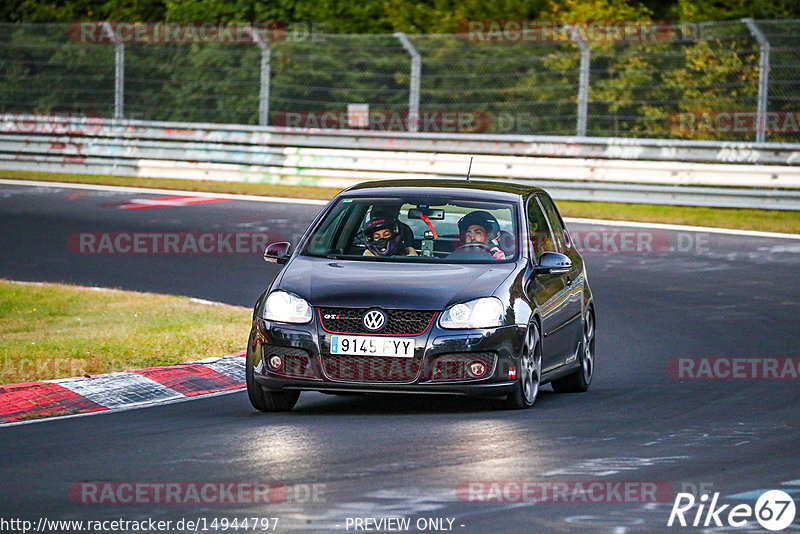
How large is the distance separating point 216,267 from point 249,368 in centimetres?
843

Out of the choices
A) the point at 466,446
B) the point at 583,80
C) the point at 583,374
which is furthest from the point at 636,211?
the point at 466,446

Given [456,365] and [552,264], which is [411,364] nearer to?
[456,365]

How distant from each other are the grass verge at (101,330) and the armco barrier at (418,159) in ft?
30.2

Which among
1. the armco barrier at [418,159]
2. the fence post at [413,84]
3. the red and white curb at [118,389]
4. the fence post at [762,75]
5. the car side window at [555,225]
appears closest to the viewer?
the red and white curb at [118,389]

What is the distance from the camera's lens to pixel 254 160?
85.5 feet

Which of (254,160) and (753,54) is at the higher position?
(753,54)

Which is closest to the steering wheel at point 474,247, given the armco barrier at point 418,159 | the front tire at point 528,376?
the front tire at point 528,376

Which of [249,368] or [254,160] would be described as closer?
[249,368]

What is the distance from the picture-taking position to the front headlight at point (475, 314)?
9125mm

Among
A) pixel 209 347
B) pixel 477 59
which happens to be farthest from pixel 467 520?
pixel 477 59

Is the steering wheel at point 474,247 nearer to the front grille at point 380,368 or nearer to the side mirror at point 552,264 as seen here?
the side mirror at point 552,264

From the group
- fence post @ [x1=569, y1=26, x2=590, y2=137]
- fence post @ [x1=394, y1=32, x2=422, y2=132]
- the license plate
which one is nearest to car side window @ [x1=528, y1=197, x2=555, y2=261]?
the license plate

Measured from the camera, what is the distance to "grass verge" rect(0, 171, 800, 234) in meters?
21.4

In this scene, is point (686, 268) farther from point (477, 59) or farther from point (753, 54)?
point (477, 59)
